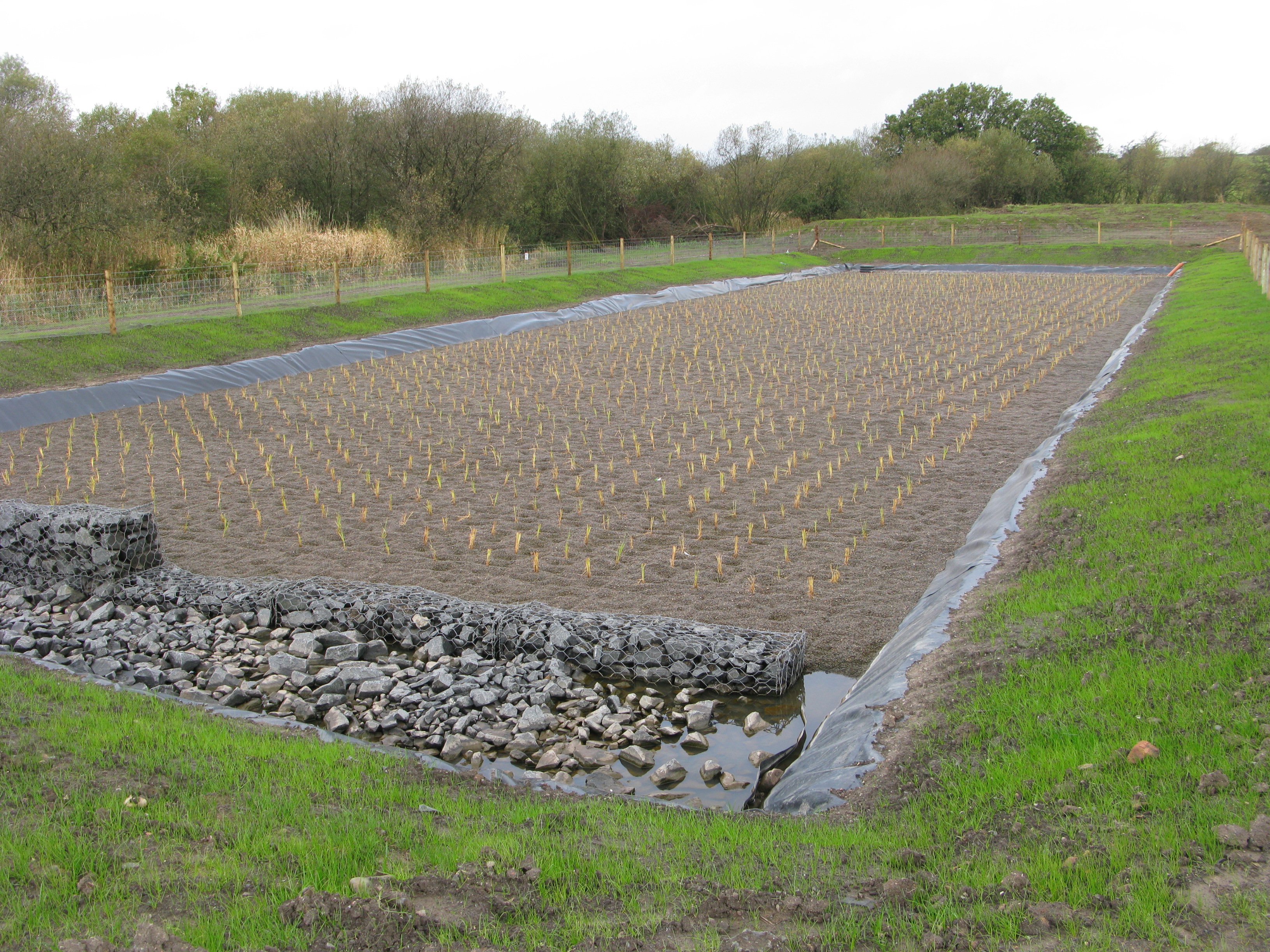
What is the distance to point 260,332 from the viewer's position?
19562mm

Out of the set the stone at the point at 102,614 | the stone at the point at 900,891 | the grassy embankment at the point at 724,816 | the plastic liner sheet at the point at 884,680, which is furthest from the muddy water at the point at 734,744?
the stone at the point at 102,614

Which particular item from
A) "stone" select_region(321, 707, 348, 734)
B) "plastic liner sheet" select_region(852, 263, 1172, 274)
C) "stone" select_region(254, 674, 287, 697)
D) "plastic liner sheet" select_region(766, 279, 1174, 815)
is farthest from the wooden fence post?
"plastic liner sheet" select_region(852, 263, 1172, 274)

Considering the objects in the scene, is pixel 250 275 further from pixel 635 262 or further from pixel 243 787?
pixel 243 787

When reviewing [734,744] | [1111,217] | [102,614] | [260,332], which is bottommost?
[734,744]

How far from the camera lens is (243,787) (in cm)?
438

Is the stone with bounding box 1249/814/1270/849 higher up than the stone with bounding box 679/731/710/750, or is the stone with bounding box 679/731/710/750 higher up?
the stone with bounding box 1249/814/1270/849

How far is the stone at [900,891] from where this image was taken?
343cm

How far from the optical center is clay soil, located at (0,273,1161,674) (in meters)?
7.79

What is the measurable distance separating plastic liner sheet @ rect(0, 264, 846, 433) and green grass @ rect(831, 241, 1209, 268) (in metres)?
19.2

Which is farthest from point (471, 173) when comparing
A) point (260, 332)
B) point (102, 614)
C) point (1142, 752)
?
point (1142, 752)

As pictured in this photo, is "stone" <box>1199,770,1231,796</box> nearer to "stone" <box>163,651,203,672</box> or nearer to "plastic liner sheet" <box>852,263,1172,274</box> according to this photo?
"stone" <box>163,651,203,672</box>

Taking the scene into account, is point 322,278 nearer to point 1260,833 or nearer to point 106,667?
point 106,667

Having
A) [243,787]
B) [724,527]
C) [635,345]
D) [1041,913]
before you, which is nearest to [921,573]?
[724,527]

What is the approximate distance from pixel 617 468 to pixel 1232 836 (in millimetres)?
8069
